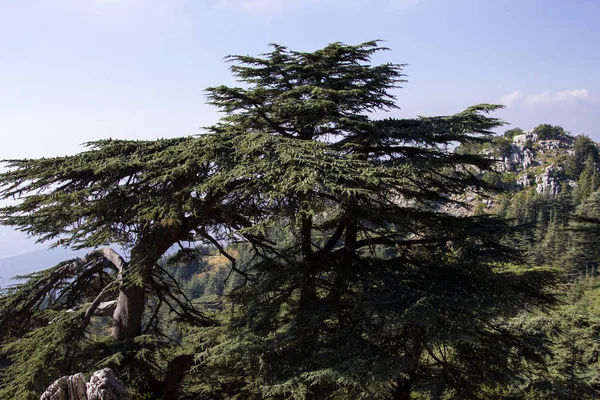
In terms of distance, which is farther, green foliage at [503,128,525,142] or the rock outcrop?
green foliage at [503,128,525,142]

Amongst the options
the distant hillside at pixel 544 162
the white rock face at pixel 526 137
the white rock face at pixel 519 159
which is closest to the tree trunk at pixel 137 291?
the distant hillside at pixel 544 162

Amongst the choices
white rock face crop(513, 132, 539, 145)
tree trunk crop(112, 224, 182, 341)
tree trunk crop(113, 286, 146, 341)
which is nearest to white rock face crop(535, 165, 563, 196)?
white rock face crop(513, 132, 539, 145)

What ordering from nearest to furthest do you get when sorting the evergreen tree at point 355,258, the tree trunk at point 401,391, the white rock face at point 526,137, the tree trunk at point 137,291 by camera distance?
the evergreen tree at point 355,258 → the tree trunk at point 137,291 → the tree trunk at point 401,391 → the white rock face at point 526,137

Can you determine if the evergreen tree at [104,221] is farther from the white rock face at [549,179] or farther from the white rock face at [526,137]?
the white rock face at [526,137]

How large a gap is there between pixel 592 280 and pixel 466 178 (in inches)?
1969

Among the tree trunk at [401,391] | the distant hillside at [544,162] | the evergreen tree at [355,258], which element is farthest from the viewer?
the distant hillside at [544,162]

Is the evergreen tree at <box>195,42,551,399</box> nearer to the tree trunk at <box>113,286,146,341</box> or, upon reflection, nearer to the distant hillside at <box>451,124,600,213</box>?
the tree trunk at <box>113,286,146,341</box>

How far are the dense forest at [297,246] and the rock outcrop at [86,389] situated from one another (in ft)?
8.47

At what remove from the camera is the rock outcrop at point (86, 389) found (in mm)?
4406

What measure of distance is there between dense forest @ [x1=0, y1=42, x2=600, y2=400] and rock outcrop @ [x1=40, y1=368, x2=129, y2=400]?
2.58 meters

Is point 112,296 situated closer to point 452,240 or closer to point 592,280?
point 452,240

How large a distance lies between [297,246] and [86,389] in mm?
4855

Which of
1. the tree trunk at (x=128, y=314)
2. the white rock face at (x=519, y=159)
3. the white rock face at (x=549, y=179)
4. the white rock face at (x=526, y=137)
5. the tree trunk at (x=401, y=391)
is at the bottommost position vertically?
the tree trunk at (x=401, y=391)

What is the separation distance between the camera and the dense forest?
262 inches
